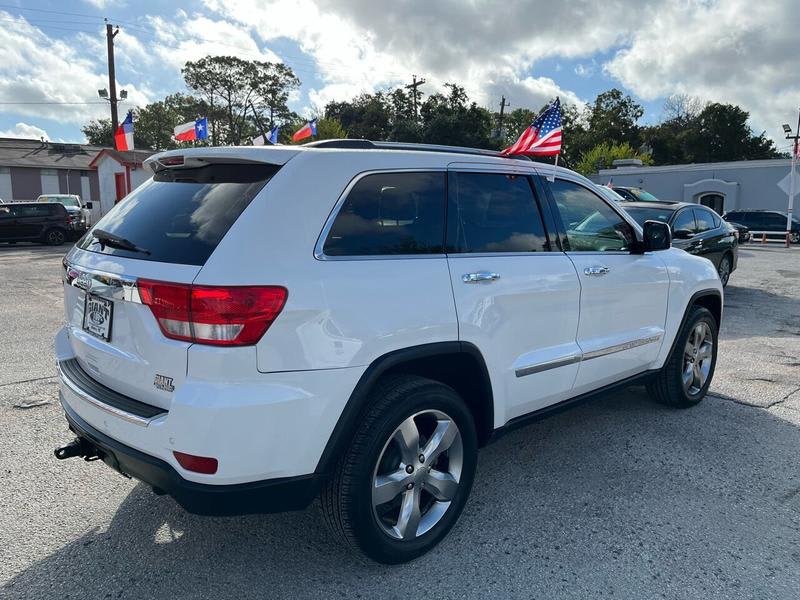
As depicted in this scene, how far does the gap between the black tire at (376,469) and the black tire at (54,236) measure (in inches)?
870

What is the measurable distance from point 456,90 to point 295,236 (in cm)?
4785

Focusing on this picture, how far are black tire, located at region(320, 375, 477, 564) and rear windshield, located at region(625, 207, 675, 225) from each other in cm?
817

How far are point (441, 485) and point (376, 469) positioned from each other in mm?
455

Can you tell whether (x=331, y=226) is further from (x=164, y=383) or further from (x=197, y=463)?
(x=197, y=463)

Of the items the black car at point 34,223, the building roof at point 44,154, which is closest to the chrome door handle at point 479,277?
the black car at point 34,223

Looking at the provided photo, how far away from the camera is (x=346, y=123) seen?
53719mm

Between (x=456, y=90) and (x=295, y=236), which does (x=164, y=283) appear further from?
(x=456, y=90)

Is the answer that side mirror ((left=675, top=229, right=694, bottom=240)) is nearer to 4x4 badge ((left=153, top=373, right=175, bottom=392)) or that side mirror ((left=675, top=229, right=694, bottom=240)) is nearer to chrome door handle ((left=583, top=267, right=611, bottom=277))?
chrome door handle ((left=583, top=267, right=611, bottom=277))

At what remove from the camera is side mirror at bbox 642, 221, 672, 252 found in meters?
4.01

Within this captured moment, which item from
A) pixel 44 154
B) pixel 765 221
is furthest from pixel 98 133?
pixel 765 221

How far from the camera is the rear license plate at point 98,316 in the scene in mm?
2559

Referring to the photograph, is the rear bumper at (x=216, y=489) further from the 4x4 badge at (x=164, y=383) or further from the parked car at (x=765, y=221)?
the parked car at (x=765, y=221)

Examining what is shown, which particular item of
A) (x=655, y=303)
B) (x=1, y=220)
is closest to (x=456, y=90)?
(x=1, y=220)

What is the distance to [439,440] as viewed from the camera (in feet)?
9.32
